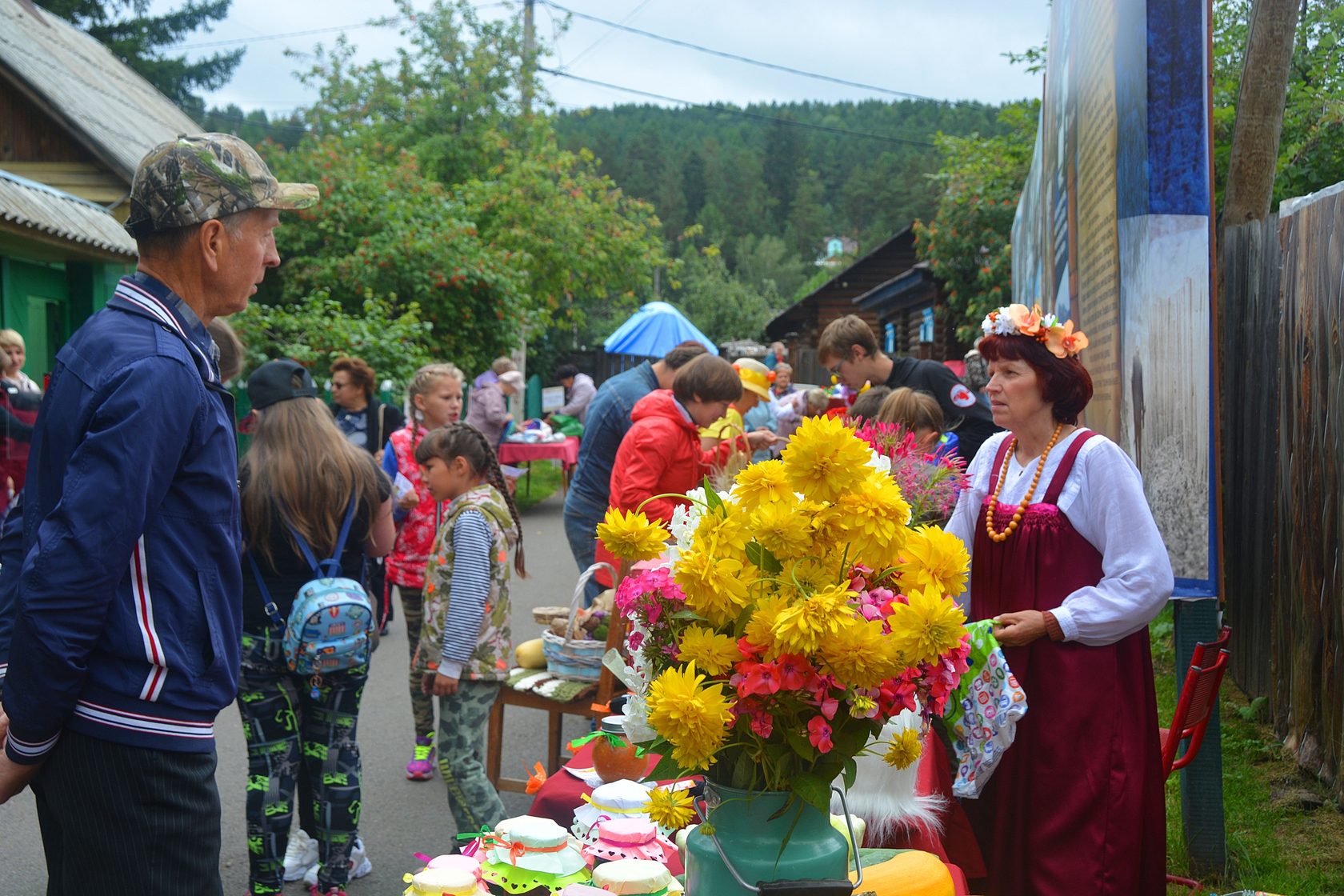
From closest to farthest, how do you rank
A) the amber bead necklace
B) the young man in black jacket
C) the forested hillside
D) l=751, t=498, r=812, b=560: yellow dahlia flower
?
l=751, t=498, r=812, b=560: yellow dahlia flower → the amber bead necklace → the young man in black jacket → the forested hillside

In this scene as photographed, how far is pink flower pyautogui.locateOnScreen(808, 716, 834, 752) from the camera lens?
162 cm

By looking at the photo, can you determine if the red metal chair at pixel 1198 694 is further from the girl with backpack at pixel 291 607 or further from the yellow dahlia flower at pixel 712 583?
the girl with backpack at pixel 291 607

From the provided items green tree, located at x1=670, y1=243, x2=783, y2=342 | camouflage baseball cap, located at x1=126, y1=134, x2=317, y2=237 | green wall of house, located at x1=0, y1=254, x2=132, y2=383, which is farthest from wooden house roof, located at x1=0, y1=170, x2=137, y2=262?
green tree, located at x1=670, y1=243, x2=783, y2=342

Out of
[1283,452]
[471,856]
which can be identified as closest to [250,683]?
[471,856]

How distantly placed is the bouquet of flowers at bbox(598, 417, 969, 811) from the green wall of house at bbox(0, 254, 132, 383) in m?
11.6

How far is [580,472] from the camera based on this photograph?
6316 mm

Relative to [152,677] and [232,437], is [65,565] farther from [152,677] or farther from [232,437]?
[232,437]

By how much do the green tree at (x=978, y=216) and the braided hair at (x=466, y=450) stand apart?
986 centimetres

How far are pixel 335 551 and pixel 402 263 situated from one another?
11.3 m

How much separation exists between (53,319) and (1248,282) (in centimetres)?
1308

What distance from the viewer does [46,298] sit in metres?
13.1

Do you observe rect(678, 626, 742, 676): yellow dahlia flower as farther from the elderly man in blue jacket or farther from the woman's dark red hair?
the woman's dark red hair

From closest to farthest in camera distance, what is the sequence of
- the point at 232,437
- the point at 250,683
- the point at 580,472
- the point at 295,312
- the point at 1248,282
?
the point at 232,437 < the point at 250,683 < the point at 1248,282 < the point at 580,472 < the point at 295,312

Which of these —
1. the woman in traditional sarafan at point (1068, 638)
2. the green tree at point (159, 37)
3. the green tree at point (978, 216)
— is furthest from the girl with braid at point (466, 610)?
the green tree at point (159, 37)
